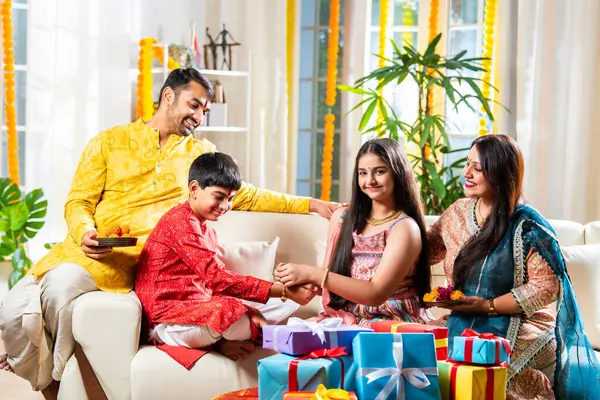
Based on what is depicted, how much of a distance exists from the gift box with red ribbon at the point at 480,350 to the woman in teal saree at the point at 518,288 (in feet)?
1.31

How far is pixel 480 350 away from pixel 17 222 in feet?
11.4

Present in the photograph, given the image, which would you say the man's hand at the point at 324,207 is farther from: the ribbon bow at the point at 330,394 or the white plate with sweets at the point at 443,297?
the ribbon bow at the point at 330,394

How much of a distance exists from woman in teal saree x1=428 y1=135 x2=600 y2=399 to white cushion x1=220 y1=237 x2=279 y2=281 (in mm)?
814

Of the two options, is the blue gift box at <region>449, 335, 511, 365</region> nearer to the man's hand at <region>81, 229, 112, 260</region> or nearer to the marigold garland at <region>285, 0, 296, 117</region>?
the man's hand at <region>81, 229, 112, 260</region>

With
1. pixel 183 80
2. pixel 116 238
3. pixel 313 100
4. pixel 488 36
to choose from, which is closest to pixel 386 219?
pixel 116 238

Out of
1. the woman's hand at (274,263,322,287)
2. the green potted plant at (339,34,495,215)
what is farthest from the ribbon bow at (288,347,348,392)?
the green potted plant at (339,34,495,215)

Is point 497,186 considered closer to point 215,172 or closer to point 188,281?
point 215,172

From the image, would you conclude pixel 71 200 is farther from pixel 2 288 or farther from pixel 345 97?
pixel 345 97

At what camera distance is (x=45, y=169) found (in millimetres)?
5168

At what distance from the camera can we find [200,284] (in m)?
2.89

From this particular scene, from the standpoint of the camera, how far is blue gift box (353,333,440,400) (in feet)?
6.40

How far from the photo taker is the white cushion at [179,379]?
106 inches

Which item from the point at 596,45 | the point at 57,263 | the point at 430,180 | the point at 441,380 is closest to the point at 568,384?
the point at 441,380

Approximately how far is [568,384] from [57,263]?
5.77 feet
